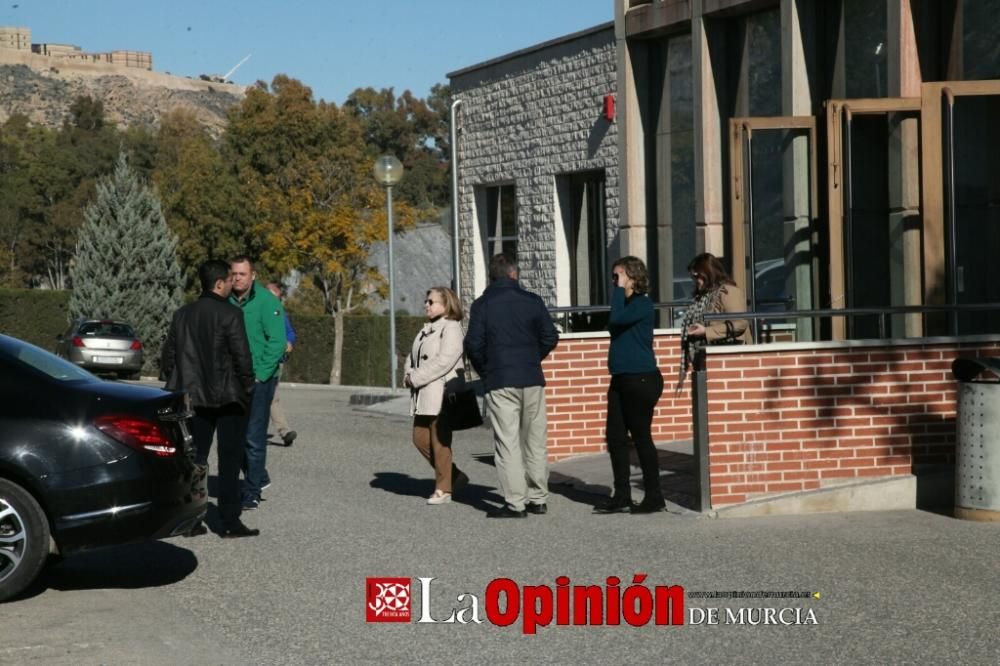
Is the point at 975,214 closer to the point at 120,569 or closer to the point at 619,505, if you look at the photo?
the point at 619,505

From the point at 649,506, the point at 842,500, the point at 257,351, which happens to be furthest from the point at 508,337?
the point at 842,500

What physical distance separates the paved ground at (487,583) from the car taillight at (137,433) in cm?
80

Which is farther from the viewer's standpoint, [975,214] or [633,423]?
[975,214]

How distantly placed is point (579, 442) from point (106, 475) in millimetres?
7004

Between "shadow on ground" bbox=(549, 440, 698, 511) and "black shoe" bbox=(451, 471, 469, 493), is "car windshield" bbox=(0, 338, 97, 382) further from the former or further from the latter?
"shadow on ground" bbox=(549, 440, 698, 511)

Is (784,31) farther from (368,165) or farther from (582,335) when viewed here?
(368,165)

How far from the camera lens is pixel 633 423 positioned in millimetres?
11656

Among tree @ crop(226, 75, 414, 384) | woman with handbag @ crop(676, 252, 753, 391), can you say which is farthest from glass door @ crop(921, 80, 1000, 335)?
tree @ crop(226, 75, 414, 384)

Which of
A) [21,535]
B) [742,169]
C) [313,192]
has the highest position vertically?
[313,192]

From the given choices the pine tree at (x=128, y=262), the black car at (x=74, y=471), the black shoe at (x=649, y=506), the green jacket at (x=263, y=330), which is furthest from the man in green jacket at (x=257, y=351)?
the pine tree at (x=128, y=262)

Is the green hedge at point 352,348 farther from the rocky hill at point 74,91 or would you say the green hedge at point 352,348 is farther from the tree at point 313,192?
the rocky hill at point 74,91

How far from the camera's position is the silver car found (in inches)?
1544

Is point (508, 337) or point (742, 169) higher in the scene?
point (742, 169)

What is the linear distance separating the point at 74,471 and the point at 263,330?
12.9 ft
